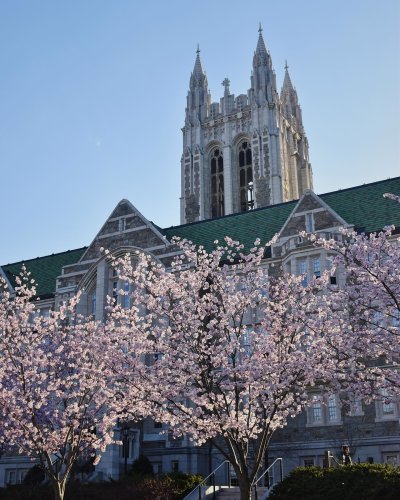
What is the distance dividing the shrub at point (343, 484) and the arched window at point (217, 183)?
63803 millimetres

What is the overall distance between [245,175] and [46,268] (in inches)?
1697

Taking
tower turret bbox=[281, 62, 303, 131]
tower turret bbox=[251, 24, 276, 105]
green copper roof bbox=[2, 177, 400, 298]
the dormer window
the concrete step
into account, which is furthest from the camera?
tower turret bbox=[281, 62, 303, 131]

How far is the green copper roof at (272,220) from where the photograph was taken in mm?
35531

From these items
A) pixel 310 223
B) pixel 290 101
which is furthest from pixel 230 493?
pixel 290 101

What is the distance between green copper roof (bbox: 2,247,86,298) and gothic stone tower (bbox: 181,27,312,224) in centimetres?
3447

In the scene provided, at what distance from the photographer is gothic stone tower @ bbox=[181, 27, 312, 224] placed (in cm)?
8219

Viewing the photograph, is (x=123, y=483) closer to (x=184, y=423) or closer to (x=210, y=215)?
(x=184, y=423)

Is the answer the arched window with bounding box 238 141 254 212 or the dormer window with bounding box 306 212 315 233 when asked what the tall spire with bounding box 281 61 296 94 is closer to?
the arched window with bounding box 238 141 254 212

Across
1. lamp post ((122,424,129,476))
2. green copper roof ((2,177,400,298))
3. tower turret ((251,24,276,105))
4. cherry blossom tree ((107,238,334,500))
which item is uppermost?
tower turret ((251,24,276,105))

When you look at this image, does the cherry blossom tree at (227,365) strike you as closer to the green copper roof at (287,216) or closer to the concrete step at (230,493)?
the concrete step at (230,493)

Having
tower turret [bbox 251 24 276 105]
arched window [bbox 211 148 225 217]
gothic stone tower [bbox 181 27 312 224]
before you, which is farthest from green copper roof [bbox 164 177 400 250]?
tower turret [bbox 251 24 276 105]

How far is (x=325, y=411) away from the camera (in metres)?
31.8

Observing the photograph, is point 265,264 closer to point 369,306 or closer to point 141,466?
point 141,466

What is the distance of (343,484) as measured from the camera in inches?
795
